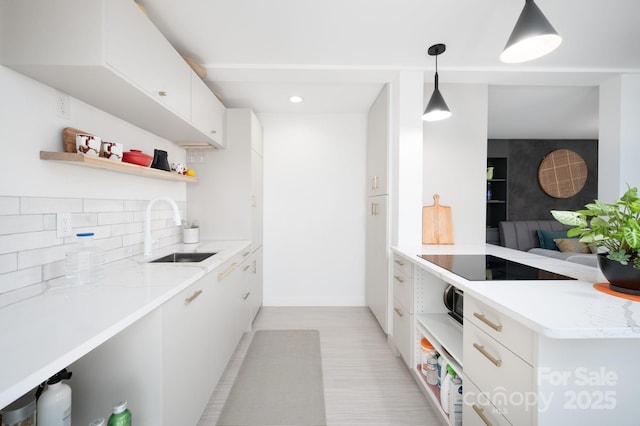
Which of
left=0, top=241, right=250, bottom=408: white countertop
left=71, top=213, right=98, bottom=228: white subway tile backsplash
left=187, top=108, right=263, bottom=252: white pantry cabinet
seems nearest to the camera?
left=0, top=241, right=250, bottom=408: white countertop

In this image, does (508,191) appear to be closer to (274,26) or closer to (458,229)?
(458,229)

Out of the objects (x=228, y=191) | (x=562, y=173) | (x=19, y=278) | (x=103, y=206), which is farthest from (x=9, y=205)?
(x=562, y=173)

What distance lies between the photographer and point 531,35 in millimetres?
1243

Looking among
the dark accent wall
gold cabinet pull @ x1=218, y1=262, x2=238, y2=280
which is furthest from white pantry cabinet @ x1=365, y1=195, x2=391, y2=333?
the dark accent wall

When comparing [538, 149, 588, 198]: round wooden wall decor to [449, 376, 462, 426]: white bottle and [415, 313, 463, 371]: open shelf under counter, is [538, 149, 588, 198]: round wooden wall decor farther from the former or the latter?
[449, 376, 462, 426]: white bottle

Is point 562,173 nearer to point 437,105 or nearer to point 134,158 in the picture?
point 437,105

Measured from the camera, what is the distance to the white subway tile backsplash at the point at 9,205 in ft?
3.65

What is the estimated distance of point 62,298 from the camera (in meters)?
1.10

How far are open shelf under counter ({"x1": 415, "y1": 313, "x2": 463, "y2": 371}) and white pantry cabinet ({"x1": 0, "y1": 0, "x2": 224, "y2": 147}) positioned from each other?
6.96 feet

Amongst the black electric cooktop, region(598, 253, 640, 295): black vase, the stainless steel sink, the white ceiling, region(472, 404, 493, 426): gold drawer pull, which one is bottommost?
region(472, 404, 493, 426): gold drawer pull

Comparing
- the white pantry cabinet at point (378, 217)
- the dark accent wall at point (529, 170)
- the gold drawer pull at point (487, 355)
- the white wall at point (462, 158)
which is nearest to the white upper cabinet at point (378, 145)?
the white pantry cabinet at point (378, 217)

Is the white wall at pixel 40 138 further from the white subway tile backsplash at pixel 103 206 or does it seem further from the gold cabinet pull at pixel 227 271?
the gold cabinet pull at pixel 227 271

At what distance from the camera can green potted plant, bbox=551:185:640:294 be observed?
3.40 feet

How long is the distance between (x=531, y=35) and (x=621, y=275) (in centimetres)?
109
